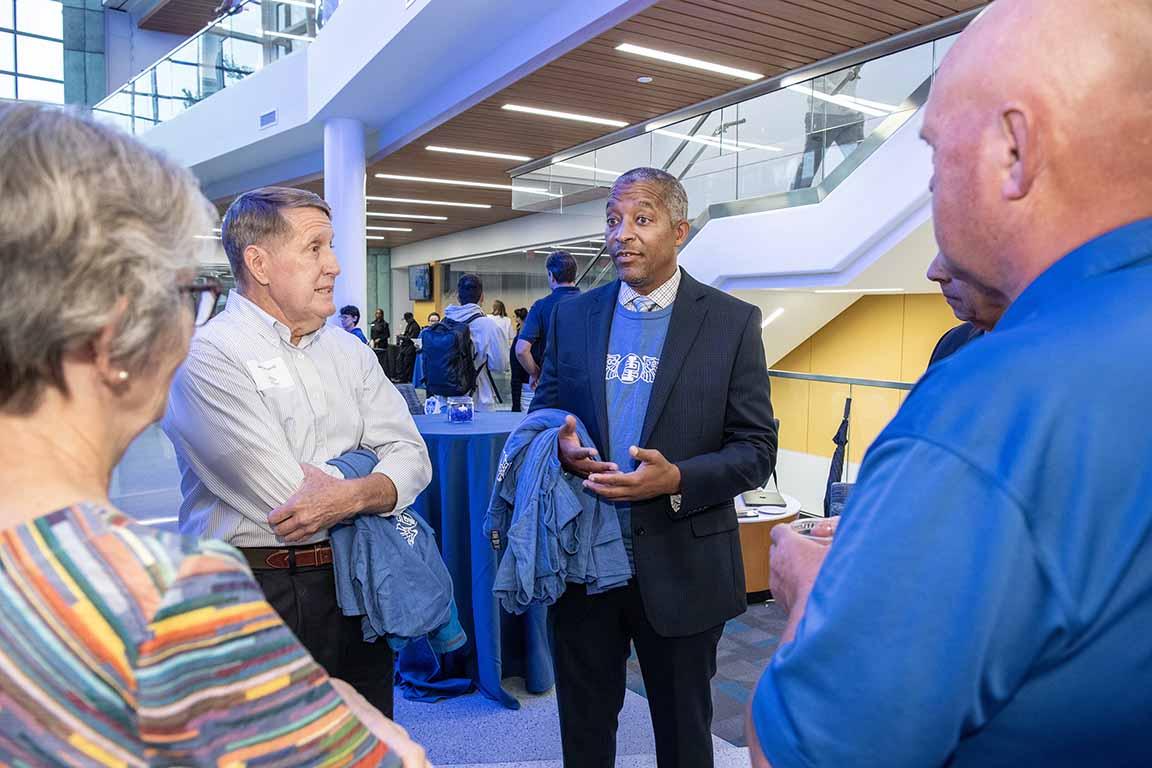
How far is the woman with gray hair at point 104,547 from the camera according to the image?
25.5 inches

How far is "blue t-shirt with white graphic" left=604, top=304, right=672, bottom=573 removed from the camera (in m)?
2.17

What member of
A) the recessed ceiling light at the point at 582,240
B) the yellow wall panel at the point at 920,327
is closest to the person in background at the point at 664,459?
the yellow wall panel at the point at 920,327

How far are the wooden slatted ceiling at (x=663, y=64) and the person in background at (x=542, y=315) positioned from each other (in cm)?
170

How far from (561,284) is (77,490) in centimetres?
564

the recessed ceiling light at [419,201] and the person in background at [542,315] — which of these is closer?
the person in background at [542,315]

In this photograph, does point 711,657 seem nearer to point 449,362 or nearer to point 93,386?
point 93,386

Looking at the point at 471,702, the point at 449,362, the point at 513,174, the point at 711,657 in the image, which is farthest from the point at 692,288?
the point at 513,174

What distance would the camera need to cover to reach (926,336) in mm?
6996

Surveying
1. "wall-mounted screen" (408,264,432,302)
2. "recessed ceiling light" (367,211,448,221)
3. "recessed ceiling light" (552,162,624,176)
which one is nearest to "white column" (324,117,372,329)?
"recessed ceiling light" (552,162,624,176)

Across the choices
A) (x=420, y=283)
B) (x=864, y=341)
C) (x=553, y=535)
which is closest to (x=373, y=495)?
A: (x=553, y=535)

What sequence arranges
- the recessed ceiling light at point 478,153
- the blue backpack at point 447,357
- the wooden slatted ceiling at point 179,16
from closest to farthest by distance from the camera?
the blue backpack at point 447,357 → the recessed ceiling light at point 478,153 → the wooden slatted ceiling at point 179,16

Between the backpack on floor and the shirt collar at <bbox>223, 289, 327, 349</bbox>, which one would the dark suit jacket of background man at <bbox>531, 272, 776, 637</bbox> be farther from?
the backpack on floor

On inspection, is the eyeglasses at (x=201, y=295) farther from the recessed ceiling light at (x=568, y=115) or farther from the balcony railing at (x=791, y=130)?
the recessed ceiling light at (x=568, y=115)

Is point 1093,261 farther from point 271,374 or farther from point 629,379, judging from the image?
point 271,374
